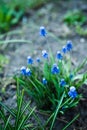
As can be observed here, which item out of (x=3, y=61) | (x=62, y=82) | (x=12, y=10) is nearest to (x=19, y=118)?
(x=62, y=82)

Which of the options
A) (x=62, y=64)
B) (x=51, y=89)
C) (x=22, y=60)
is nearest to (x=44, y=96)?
(x=51, y=89)

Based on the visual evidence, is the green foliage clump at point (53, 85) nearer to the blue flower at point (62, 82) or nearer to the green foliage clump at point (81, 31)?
the blue flower at point (62, 82)

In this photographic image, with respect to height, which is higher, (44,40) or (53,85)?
(53,85)

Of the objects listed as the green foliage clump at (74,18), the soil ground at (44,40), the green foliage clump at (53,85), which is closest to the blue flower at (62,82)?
the green foliage clump at (53,85)

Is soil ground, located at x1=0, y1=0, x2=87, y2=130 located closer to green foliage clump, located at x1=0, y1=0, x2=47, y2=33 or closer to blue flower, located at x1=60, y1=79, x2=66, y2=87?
green foliage clump, located at x1=0, y1=0, x2=47, y2=33

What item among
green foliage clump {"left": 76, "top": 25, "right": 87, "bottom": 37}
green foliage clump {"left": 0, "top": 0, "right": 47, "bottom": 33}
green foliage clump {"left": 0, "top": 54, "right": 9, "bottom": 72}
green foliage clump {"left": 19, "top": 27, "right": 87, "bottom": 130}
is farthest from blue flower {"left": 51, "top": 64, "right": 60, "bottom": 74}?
green foliage clump {"left": 0, "top": 0, "right": 47, "bottom": 33}

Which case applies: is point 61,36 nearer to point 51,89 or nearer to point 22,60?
point 22,60

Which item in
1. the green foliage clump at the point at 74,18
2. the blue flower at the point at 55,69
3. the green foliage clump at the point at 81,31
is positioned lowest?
the green foliage clump at the point at 81,31

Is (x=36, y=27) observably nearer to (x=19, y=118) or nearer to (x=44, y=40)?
(x=44, y=40)

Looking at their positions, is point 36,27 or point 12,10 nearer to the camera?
point 36,27
